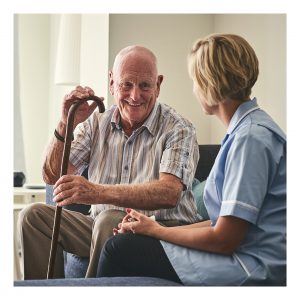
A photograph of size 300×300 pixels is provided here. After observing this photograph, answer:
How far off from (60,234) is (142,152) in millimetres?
279

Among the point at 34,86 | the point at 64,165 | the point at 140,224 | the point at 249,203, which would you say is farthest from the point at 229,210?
the point at 34,86

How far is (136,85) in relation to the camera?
136 cm

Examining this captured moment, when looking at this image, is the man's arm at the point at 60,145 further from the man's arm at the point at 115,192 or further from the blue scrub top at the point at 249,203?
the blue scrub top at the point at 249,203

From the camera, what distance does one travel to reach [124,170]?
4.49 ft

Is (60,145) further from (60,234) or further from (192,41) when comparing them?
(192,41)

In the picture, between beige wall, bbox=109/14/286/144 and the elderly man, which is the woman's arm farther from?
beige wall, bbox=109/14/286/144

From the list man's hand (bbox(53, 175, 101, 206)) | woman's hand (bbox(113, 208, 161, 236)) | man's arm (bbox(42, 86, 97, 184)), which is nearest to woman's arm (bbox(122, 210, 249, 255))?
woman's hand (bbox(113, 208, 161, 236))

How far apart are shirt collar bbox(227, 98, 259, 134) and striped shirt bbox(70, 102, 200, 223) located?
0.18 meters

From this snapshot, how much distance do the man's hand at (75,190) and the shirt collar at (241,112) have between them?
336 mm

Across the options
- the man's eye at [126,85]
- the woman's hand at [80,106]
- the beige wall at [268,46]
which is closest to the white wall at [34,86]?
the woman's hand at [80,106]

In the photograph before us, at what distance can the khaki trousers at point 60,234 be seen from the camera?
1.35 m

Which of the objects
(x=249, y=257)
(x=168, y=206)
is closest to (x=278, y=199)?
(x=249, y=257)
